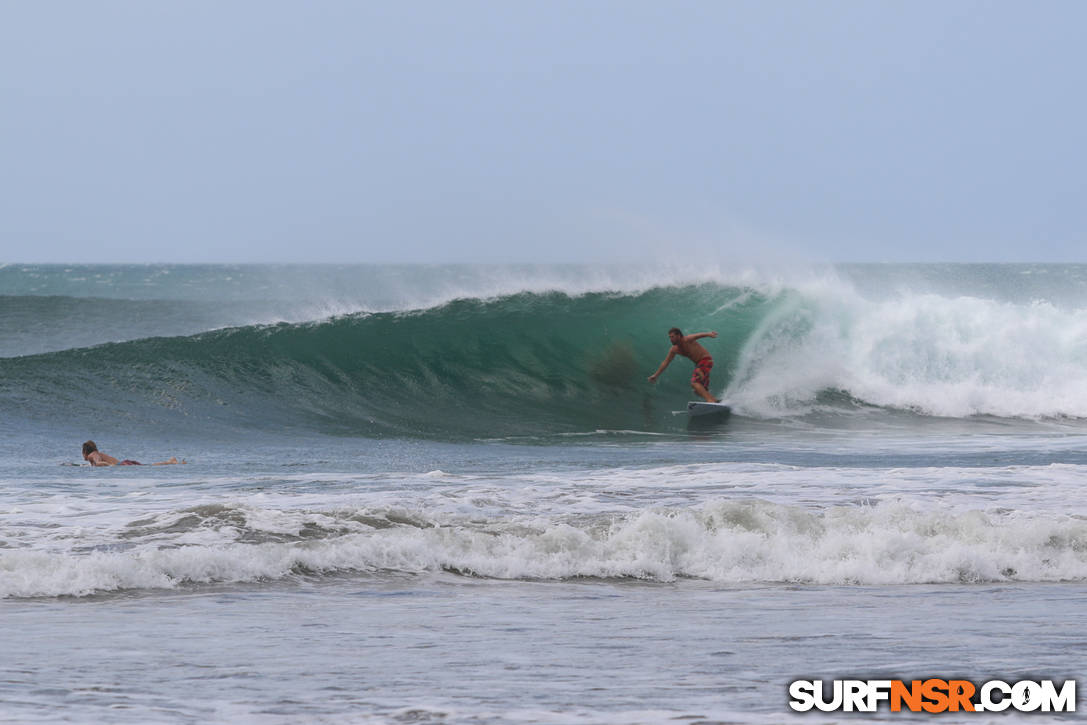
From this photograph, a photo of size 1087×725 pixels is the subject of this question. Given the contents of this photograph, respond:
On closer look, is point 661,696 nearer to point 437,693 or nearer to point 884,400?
point 437,693

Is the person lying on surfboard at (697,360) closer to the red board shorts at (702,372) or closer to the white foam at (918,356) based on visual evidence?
the red board shorts at (702,372)

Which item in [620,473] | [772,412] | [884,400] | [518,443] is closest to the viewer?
[620,473]

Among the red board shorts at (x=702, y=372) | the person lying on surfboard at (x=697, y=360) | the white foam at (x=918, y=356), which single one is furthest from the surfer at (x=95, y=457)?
the white foam at (x=918, y=356)

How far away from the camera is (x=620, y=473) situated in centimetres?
982

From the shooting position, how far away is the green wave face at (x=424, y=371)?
557 inches

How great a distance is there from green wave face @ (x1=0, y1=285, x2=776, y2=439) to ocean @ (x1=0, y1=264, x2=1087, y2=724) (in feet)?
0.21

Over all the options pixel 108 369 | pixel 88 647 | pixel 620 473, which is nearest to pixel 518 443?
pixel 620 473

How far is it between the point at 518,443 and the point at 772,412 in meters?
4.10

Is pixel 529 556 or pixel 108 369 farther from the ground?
pixel 108 369

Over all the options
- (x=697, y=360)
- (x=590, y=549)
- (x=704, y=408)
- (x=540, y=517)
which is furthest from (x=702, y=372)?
(x=590, y=549)

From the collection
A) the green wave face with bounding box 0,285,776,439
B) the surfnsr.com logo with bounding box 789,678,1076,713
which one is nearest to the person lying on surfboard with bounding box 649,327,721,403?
the green wave face with bounding box 0,285,776,439

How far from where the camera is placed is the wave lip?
21.0 feet

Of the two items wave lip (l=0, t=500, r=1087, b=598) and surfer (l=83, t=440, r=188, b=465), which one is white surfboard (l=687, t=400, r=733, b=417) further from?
wave lip (l=0, t=500, r=1087, b=598)

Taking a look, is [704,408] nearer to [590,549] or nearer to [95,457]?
[95,457]
